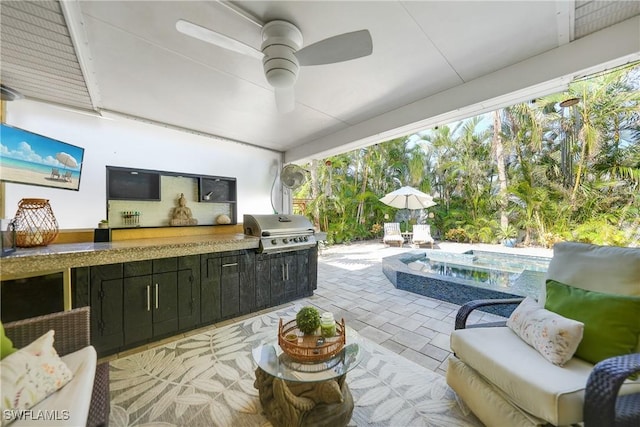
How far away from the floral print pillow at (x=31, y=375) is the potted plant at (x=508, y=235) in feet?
31.1

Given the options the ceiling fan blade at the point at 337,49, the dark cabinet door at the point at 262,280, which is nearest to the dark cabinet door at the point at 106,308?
the dark cabinet door at the point at 262,280

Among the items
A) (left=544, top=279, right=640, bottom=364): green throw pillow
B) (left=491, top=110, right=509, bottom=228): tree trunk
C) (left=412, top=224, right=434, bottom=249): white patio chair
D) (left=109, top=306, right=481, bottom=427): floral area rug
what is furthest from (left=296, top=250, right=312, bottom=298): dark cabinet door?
(left=491, top=110, right=509, bottom=228): tree trunk

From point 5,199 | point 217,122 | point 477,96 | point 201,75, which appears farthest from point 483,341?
point 5,199

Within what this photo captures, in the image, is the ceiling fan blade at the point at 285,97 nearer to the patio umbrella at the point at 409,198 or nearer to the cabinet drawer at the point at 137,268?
the cabinet drawer at the point at 137,268

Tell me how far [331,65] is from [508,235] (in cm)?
826

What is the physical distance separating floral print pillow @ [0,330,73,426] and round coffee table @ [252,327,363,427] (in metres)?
0.92

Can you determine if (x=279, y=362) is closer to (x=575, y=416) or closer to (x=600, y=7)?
(x=575, y=416)

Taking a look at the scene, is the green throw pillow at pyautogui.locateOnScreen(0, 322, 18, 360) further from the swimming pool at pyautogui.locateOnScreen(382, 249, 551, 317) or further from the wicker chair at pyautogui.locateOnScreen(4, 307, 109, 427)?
the swimming pool at pyautogui.locateOnScreen(382, 249, 551, 317)

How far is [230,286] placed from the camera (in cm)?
290

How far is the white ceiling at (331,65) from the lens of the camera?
162 centimetres

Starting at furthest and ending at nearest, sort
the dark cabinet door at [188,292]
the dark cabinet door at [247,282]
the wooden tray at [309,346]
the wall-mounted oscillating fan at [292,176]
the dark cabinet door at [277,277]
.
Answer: the wall-mounted oscillating fan at [292,176] < the dark cabinet door at [277,277] < the dark cabinet door at [247,282] < the dark cabinet door at [188,292] < the wooden tray at [309,346]

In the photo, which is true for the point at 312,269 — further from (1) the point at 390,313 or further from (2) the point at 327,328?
(2) the point at 327,328

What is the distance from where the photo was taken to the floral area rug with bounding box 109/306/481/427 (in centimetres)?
152

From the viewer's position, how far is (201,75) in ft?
7.74
